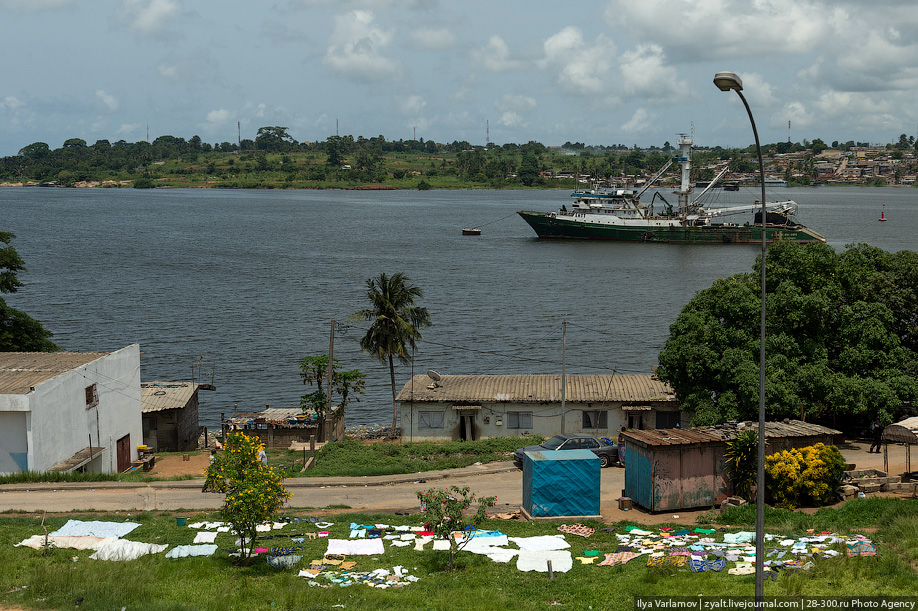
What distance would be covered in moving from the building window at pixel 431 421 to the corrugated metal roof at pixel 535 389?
656mm

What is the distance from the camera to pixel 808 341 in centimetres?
2686

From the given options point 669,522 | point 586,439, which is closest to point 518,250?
point 586,439

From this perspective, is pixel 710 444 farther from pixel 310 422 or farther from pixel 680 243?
pixel 680 243

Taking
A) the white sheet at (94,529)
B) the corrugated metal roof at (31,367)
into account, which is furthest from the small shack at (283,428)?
the white sheet at (94,529)

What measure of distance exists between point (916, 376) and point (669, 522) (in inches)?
521

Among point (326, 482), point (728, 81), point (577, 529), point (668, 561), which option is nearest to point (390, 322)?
point (326, 482)

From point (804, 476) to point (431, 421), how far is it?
1568cm

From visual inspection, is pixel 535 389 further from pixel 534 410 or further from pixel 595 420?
pixel 595 420

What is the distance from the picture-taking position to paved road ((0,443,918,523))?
760 inches

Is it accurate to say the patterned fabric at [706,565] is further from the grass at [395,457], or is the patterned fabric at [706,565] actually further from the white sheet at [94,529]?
the grass at [395,457]

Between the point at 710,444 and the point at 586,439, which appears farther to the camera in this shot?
the point at 586,439

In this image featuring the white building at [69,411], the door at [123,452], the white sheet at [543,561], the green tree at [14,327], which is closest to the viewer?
the white sheet at [543,561]

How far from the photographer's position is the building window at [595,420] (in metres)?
30.6

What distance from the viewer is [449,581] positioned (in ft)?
43.6
